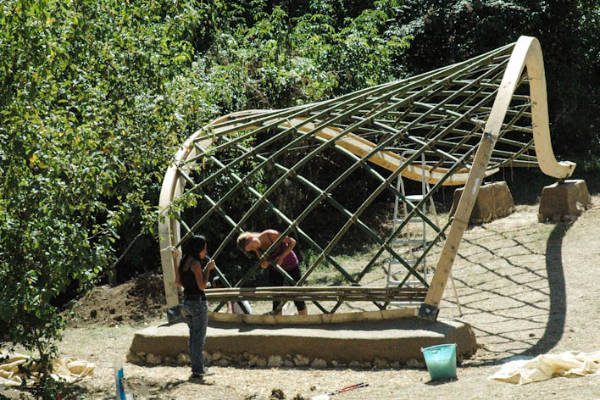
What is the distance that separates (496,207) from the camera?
12141mm

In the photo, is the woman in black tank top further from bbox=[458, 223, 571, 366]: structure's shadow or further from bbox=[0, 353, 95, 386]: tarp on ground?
bbox=[458, 223, 571, 366]: structure's shadow

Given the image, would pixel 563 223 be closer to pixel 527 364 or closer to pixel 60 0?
pixel 527 364

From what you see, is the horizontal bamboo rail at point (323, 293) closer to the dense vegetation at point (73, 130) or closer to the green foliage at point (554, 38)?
the dense vegetation at point (73, 130)

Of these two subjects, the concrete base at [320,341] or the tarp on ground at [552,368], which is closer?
the tarp on ground at [552,368]

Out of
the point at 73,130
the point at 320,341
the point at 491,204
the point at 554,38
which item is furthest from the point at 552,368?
the point at 554,38

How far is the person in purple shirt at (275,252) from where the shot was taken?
8.31m

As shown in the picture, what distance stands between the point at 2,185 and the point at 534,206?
8624 mm

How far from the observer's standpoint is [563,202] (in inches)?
440

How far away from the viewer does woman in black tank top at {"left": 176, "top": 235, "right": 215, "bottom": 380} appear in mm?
7004

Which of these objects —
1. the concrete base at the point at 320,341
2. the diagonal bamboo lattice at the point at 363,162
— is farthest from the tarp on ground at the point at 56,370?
the diagonal bamboo lattice at the point at 363,162

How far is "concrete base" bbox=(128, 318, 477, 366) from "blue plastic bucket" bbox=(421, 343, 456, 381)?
456 mm

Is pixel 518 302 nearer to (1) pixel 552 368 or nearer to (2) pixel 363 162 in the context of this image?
(2) pixel 363 162

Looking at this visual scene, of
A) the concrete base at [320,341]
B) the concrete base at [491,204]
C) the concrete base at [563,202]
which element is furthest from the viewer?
the concrete base at [491,204]

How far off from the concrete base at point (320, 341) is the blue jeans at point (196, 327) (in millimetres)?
557
